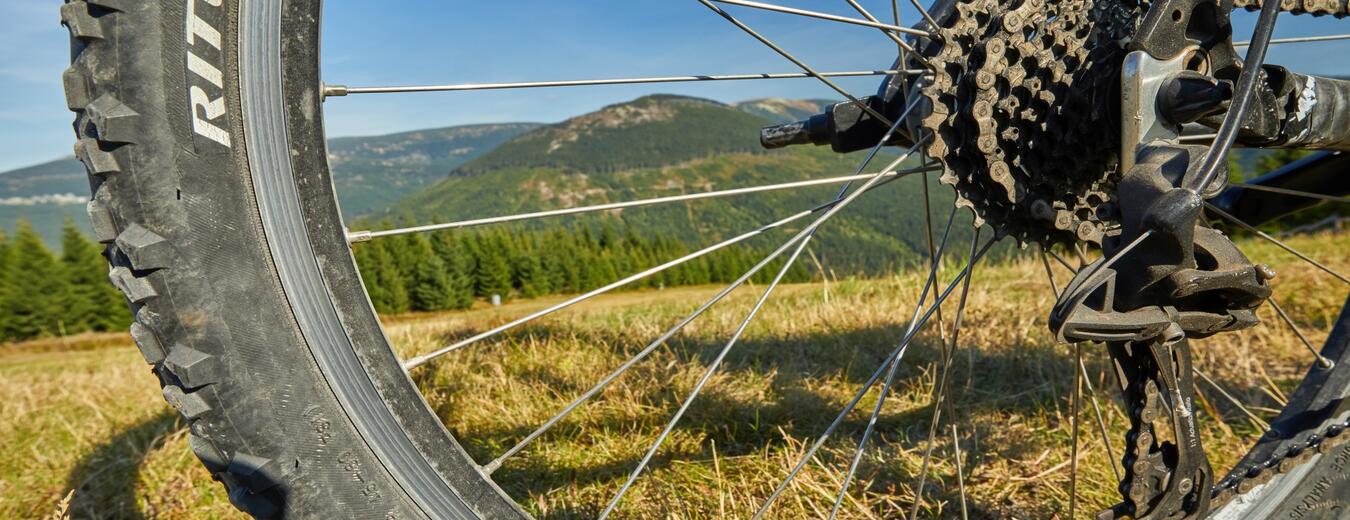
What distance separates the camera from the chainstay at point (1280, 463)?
1.40m

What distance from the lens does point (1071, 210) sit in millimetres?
1431

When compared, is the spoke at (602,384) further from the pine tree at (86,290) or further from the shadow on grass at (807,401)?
the pine tree at (86,290)

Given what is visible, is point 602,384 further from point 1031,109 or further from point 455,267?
point 455,267

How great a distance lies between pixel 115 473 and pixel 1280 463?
2.89m

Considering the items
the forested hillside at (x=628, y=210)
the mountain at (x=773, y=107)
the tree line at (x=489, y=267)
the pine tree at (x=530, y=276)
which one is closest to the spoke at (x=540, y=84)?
the forested hillside at (x=628, y=210)

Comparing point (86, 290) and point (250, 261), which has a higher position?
point (250, 261)

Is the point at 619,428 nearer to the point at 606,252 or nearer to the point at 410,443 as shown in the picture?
the point at 410,443

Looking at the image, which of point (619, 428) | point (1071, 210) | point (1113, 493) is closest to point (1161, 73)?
point (1071, 210)

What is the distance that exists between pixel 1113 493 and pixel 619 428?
136 cm

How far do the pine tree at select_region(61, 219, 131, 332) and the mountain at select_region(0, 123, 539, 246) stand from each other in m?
21.7

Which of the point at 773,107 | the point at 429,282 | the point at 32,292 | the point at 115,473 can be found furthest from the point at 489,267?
the point at 773,107

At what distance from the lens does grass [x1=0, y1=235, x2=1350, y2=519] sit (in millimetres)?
1934

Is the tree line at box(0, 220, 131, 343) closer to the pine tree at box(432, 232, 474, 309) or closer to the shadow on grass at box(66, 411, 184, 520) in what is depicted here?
the pine tree at box(432, 232, 474, 309)

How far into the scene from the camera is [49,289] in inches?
608
